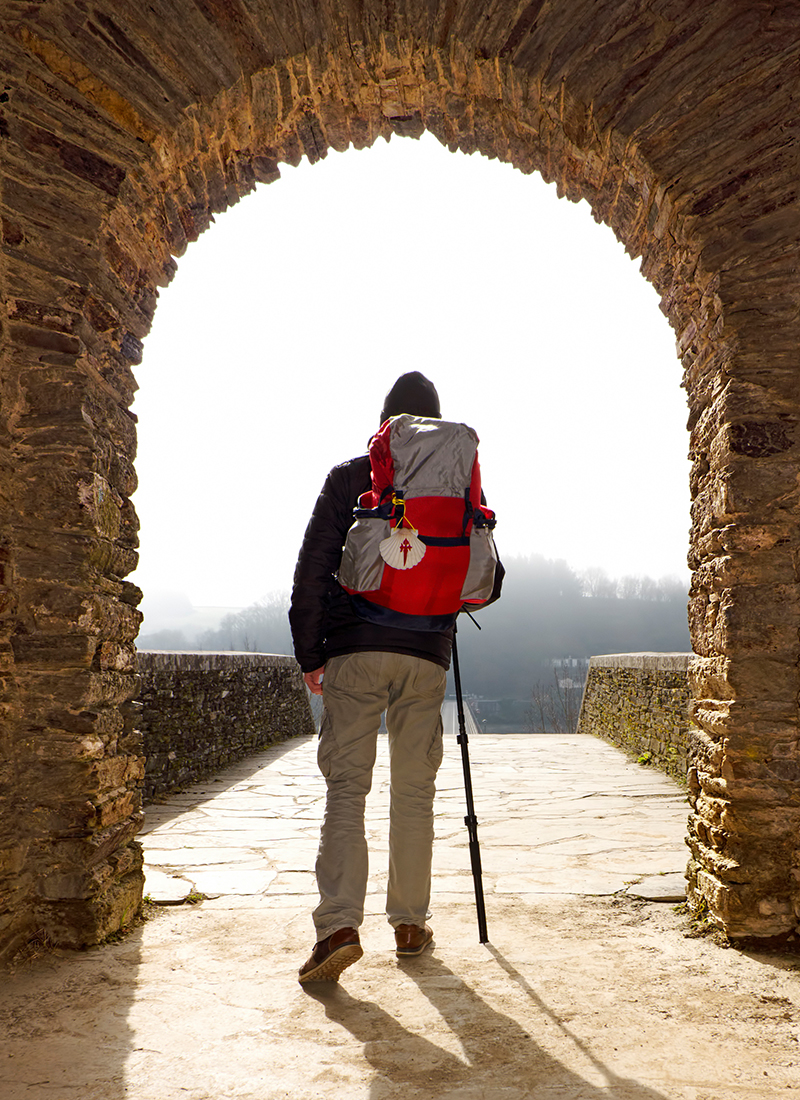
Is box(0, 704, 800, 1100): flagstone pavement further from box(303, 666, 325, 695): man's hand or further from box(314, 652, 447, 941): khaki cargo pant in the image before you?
box(303, 666, 325, 695): man's hand

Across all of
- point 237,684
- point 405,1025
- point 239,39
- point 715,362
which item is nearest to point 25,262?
point 239,39

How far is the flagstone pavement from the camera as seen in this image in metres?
1.75

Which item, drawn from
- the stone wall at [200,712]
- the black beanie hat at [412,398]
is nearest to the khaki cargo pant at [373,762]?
the black beanie hat at [412,398]

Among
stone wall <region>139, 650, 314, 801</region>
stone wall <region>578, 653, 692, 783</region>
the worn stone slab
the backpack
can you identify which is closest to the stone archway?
the worn stone slab

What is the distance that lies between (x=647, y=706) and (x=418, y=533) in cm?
674

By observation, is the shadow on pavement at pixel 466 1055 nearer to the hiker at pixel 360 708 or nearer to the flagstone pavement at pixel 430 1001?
the flagstone pavement at pixel 430 1001

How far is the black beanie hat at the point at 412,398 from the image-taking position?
274 centimetres

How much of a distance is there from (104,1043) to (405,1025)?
0.80 metres

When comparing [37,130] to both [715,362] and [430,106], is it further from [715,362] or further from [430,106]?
[715,362]

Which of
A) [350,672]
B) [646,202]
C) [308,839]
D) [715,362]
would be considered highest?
[646,202]

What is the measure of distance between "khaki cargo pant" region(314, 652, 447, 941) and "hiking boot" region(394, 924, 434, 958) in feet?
0.07

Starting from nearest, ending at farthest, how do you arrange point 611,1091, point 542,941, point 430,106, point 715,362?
point 611,1091 → point 542,941 → point 715,362 → point 430,106

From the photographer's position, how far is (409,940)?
251 centimetres

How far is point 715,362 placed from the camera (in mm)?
2898
